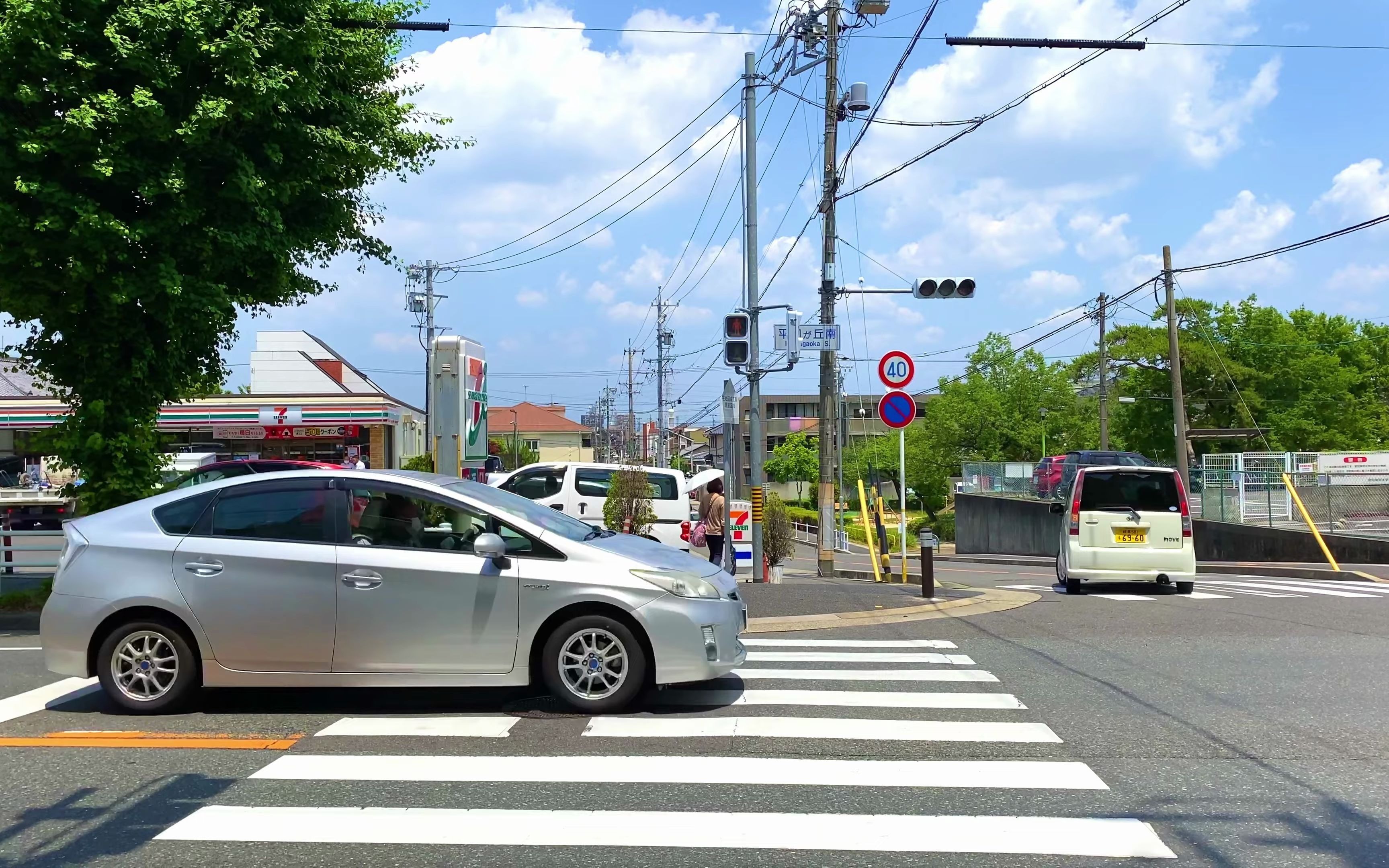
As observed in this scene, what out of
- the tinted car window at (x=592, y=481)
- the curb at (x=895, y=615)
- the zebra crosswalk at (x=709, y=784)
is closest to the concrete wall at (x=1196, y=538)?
the curb at (x=895, y=615)

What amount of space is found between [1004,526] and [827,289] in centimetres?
2302

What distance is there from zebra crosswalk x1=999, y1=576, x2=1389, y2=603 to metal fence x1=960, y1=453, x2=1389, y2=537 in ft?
24.8

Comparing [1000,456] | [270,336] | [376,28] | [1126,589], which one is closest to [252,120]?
[376,28]

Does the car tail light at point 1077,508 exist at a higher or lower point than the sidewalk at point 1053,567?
higher

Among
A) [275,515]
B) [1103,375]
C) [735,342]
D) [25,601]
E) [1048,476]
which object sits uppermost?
[1103,375]

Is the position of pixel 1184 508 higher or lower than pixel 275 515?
lower

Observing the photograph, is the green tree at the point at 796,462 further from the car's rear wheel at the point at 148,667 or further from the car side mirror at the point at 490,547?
the car's rear wheel at the point at 148,667

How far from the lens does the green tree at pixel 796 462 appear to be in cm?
9456

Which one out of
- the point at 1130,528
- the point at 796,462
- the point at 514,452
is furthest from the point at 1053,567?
the point at 796,462

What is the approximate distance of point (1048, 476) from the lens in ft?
128

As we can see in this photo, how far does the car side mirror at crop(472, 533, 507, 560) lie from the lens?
6789 mm

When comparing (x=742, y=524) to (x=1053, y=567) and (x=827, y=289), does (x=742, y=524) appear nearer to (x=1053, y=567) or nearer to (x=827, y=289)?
(x=827, y=289)

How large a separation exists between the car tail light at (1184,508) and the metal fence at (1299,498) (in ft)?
35.2

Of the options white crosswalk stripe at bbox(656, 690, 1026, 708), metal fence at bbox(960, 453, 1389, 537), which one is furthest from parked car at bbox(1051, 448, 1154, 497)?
white crosswalk stripe at bbox(656, 690, 1026, 708)
